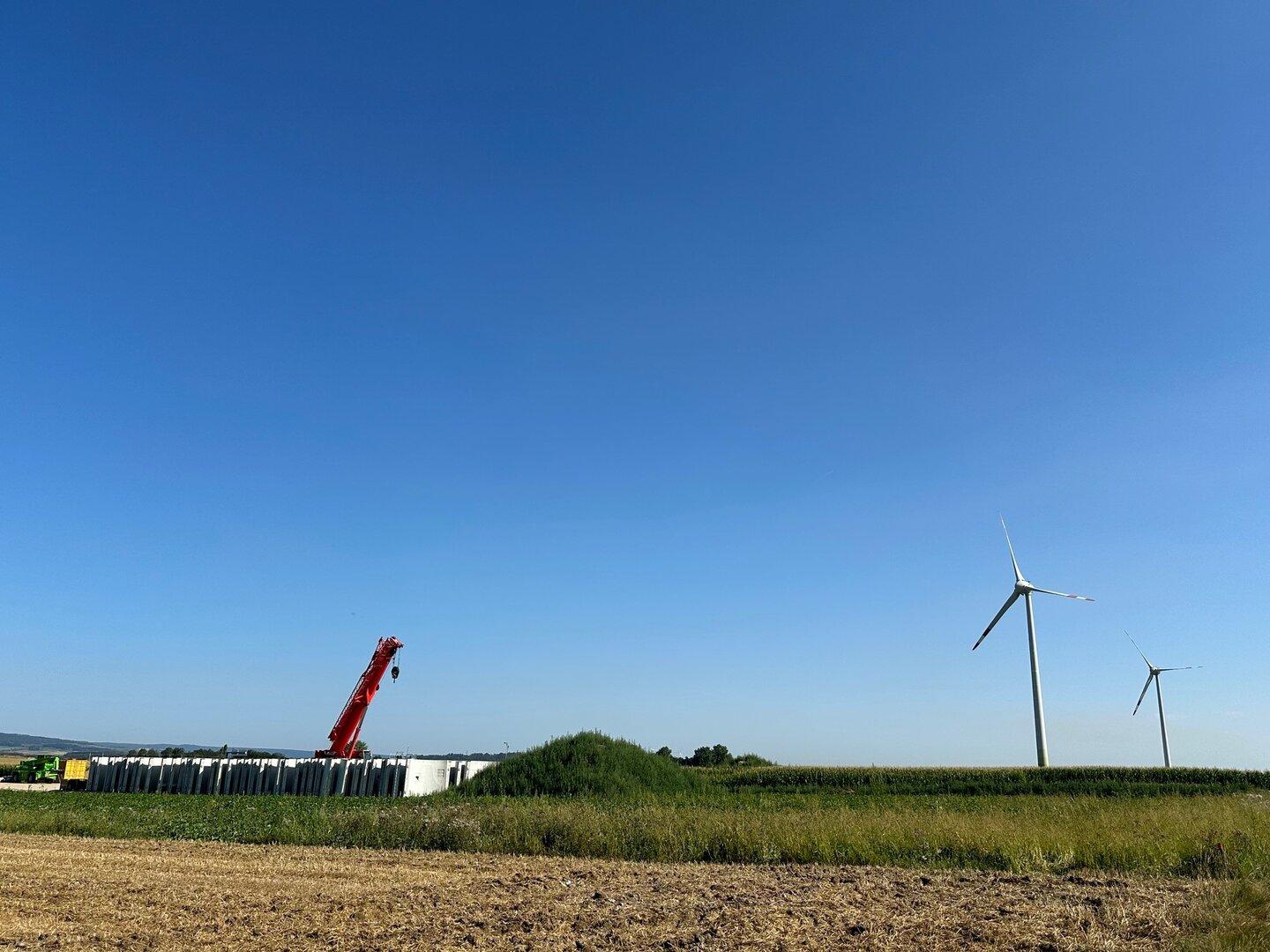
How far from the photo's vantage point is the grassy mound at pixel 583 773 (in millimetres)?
36719

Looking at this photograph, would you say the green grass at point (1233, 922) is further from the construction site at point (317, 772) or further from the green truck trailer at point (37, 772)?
the green truck trailer at point (37, 772)

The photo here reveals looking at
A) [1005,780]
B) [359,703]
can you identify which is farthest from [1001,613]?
[359,703]

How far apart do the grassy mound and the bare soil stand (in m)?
20.1

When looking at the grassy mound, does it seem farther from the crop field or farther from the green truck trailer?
the green truck trailer

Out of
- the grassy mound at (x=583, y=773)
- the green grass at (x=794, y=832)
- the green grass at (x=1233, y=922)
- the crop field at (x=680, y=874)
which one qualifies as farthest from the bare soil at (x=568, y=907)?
the grassy mound at (x=583, y=773)

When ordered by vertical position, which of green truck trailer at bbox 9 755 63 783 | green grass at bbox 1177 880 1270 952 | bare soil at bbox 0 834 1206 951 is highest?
green grass at bbox 1177 880 1270 952

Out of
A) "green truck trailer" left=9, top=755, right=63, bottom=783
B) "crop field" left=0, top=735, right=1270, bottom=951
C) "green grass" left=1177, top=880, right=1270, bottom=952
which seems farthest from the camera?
"green truck trailer" left=9, top=755, right=63, bottom=783

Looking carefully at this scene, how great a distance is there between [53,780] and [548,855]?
54465mm

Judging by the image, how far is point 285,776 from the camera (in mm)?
41938

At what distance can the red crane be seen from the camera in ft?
141

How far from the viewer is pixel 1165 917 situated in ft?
34.7

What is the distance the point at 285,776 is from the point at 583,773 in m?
14.9

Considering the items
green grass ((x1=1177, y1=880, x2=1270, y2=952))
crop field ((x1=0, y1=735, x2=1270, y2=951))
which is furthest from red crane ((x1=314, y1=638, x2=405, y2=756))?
green grass ((x1=1177, y1=880, x2=1270, y2=952))

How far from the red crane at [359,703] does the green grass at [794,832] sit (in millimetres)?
17099
